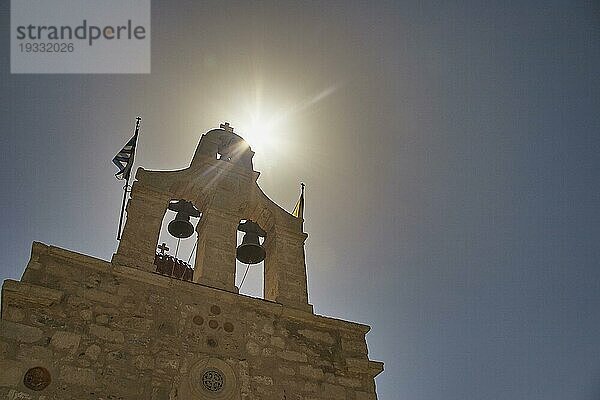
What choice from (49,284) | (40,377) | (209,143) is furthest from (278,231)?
(40,377)

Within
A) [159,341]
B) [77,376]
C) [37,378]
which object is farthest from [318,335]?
[37,378]

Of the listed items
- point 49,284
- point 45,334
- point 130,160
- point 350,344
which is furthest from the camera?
Result: point 130,160

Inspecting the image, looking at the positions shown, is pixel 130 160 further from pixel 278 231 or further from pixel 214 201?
pixel 278 231

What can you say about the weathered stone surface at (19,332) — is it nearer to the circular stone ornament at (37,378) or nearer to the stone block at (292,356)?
the circular stone ornament at (37,378)

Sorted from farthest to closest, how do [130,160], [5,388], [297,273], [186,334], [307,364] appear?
[130,160] → [297,273] → [307,364] → [186,334] → [5,388]

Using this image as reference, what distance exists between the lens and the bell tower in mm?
6125

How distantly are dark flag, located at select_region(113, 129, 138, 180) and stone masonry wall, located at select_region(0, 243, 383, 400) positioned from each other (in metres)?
2.28

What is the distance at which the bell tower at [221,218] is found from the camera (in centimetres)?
612

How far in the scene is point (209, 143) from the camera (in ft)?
25.1

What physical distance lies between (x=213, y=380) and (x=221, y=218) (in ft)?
7.33

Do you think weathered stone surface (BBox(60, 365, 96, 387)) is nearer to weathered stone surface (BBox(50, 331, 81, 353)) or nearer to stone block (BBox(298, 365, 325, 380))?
weathered stone surface (BBox(50, 331, 81, 353))

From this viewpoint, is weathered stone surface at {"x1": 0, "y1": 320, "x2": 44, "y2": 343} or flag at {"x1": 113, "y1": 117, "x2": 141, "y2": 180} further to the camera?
flag at {"x1": 113, "y1": 117, "x2": 141, "y2": 180}

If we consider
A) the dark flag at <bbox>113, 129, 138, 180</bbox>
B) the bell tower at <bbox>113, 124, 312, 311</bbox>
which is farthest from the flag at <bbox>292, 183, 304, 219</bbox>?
the dark flag at <bbox>113, 129, 138, 180</bbox>

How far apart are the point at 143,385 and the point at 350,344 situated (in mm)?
2617
